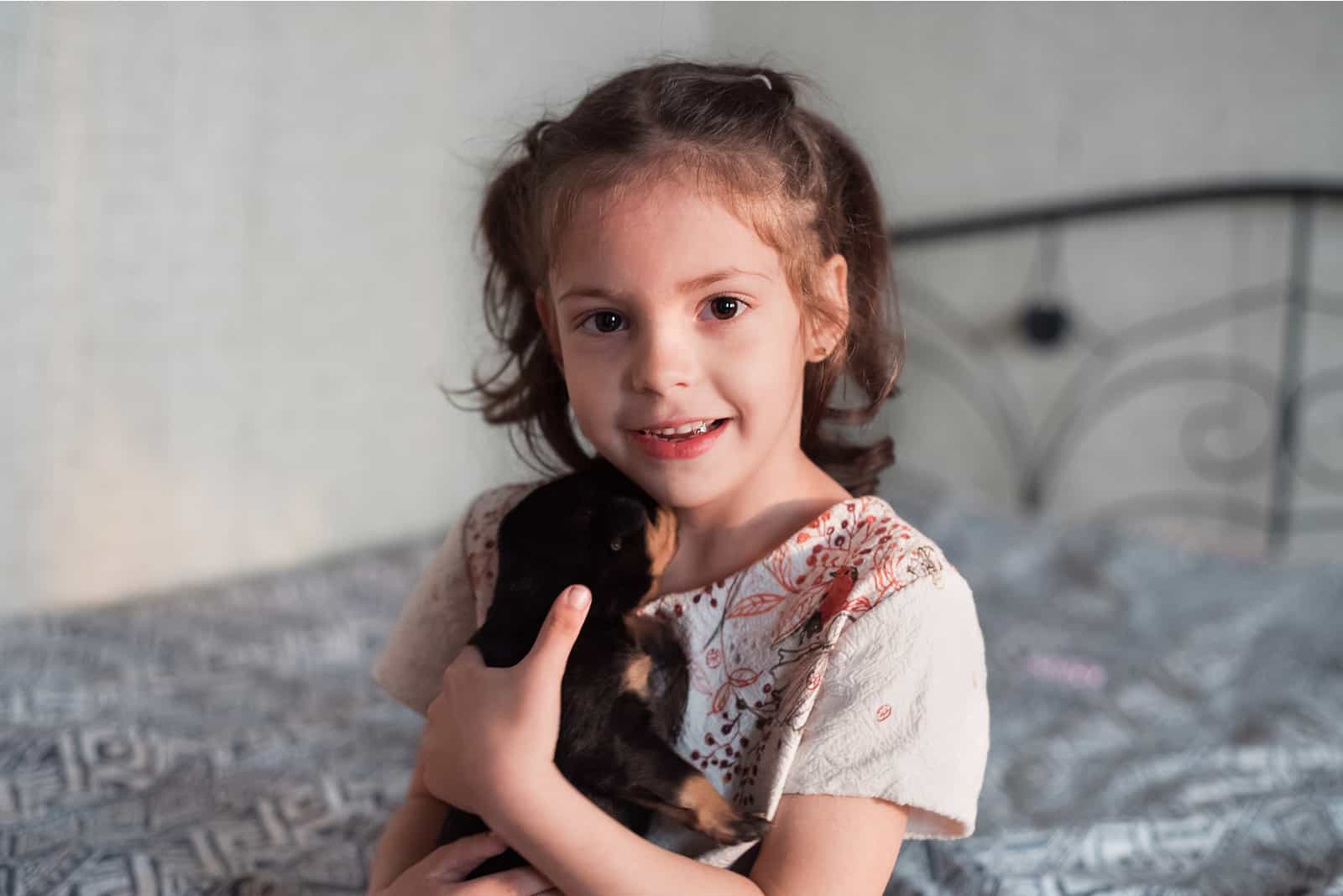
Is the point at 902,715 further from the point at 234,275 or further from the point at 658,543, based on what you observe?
the point at 234,275

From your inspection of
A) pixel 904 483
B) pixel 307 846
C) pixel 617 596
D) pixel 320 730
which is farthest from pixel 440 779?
pixel 904 483

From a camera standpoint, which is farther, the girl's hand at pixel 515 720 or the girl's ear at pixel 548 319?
the girl's ear at pixel 548 319

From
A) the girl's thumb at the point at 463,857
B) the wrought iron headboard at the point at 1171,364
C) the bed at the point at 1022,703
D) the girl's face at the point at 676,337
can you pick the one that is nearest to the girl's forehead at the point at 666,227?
the girl's face at the point at 676,337

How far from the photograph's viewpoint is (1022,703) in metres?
1.51

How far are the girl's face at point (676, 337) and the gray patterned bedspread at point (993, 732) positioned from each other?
413 mm

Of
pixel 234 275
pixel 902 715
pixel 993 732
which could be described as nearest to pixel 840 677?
pixel 902 715

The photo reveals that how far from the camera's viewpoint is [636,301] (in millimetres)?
671

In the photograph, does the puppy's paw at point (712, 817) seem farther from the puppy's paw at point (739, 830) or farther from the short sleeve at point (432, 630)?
the short sleeve at point (432, 630)

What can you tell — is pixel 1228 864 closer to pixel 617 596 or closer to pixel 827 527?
pixel 827 527

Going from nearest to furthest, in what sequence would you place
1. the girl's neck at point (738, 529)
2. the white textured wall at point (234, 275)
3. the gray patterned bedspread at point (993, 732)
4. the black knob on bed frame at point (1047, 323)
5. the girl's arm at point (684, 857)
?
the girl's arm at point (684, 857) → the girl's neck at point (738, 529) → the gray patterned bedspread at point (993, 732) → the white textured wall at point (234, 275) → the black knob on bed frame at point (1047, 323)

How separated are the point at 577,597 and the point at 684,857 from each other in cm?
15

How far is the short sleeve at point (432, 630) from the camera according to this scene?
33.3 inches

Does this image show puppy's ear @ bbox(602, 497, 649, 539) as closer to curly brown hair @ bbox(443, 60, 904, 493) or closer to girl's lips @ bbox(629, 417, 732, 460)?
girl's lips @ bbox(629, 417, 732, 460)

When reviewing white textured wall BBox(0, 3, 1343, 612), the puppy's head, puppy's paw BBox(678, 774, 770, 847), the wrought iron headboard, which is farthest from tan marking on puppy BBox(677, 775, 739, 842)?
the wrought iron headboard
